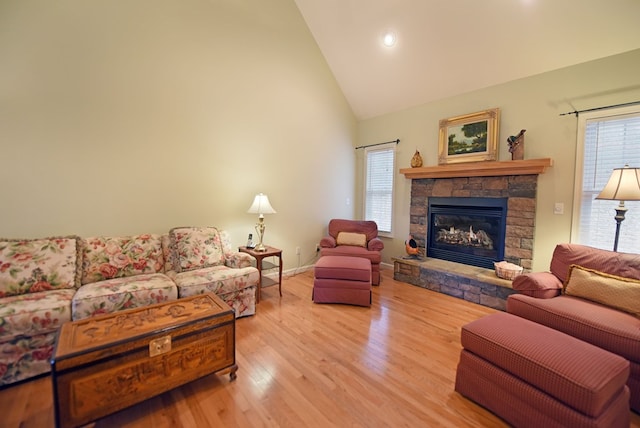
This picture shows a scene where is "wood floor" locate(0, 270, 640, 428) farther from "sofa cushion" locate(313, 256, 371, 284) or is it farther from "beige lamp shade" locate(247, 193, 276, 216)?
"beige lamp shade" locate(247, 193, 276, 216)

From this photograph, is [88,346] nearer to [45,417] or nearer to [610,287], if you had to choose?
[45,417]

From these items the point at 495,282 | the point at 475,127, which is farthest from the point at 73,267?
the point at 475,127

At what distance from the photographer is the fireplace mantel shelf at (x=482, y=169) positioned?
310cm

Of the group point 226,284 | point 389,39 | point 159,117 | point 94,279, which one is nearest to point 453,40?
point 389,39

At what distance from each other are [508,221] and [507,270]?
2.16 ft

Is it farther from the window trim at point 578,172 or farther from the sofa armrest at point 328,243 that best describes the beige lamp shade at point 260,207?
the window trim at point 578,172

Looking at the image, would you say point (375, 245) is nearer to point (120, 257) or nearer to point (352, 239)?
point (352, 239)

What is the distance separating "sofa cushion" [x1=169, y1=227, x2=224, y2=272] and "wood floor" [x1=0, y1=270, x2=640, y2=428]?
2.58 feet

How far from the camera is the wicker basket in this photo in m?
3.10

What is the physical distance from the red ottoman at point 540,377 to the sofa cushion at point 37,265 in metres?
3.15

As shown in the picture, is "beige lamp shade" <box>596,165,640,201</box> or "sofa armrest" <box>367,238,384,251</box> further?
"sofa armrest" <box>367,238,384,251</box>

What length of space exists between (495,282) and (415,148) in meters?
2.25

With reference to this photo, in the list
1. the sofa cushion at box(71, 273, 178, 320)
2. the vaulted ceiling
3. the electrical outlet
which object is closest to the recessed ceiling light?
Result: the vaulted ceiling

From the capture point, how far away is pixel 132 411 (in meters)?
1.64
